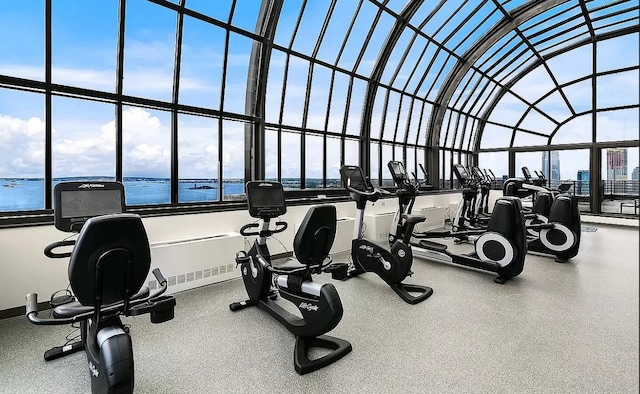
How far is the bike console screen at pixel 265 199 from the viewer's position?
341 cm

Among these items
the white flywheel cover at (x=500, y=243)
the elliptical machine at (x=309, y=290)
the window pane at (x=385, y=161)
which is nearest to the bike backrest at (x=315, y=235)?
the elliptical machine at (x=309, y=290)

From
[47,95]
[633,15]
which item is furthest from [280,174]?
[633,15]

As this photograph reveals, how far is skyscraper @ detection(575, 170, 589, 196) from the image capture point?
1031 cm

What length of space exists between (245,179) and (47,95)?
2.74 metres

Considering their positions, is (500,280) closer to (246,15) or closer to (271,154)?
(271,154)

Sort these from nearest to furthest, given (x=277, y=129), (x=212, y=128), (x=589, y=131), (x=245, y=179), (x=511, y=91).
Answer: (x=212, y=128) → (x=245, y=179) → (x=277, y=129) → (x=589, y=131) → (x=511, y=91)

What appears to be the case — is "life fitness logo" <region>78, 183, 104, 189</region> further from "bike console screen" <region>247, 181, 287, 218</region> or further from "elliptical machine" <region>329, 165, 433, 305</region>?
"elliptical machine" <region>329, 165, 433, 305</region>

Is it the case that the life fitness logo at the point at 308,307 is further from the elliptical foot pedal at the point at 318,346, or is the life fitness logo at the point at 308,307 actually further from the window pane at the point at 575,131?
the window pane at the point at 575,131

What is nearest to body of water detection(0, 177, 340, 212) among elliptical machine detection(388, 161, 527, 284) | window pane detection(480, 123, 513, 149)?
elliptical machine detection(388, 161, 527, 284)

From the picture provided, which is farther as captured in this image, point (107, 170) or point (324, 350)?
point (107, 170)

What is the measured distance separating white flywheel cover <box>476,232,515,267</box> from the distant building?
314 inches

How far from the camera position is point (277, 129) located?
6180mm

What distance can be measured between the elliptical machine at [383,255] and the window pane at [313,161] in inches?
90.4

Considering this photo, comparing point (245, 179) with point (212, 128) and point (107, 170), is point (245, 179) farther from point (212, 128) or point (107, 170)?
point (107, 170)
